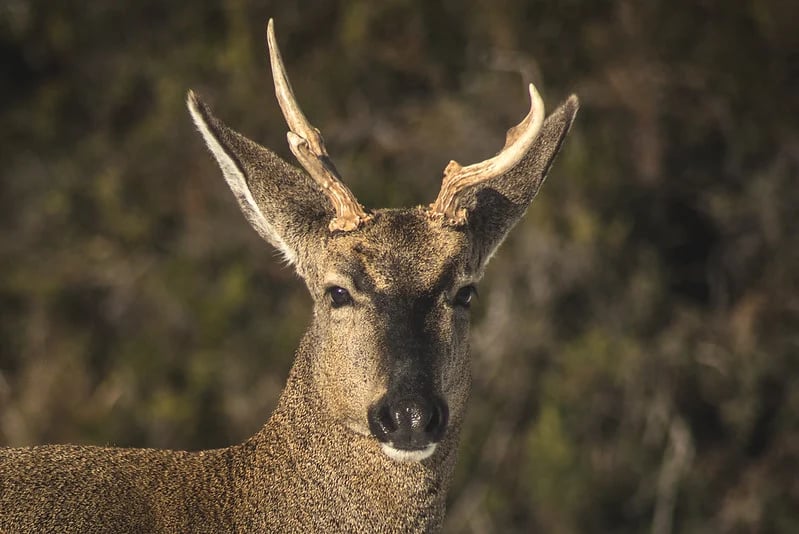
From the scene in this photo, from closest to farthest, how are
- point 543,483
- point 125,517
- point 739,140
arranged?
point 125,517 → point 543,483 → point 739,140

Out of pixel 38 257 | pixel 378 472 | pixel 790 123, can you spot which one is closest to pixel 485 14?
pixel 790 123

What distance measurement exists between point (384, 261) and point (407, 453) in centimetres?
80

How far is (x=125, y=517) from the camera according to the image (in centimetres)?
483

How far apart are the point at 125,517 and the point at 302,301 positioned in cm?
839

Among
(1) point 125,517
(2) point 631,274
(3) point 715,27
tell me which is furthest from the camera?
(3) point 715,27

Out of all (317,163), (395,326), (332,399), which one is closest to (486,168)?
(317,163)

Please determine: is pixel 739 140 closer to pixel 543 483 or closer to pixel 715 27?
pixel 715 27

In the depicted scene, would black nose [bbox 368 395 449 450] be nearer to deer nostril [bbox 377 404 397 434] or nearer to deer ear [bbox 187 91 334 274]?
deer nostril [bbox 377 404 397 434]

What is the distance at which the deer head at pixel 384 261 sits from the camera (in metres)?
4.85

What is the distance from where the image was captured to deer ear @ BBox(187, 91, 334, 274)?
538 centimetres

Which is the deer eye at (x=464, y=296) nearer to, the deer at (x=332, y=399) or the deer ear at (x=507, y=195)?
the deer at (x=332, y=399)

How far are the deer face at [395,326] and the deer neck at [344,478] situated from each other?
0.09 m

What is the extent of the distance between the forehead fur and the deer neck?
51 cm

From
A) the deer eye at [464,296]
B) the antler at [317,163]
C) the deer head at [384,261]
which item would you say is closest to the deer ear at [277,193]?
the deer head at [384,261]
